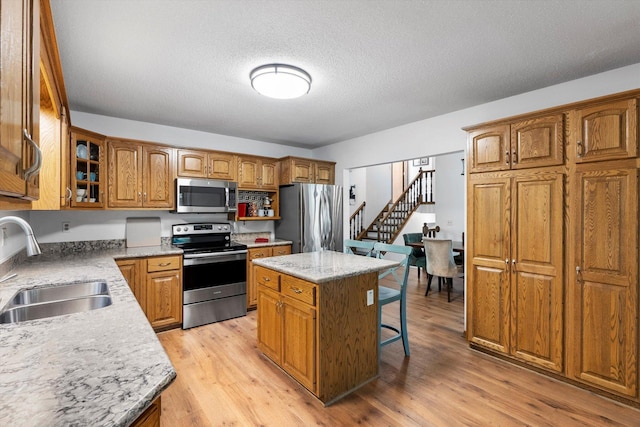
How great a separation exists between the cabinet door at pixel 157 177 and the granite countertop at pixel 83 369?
221 cm

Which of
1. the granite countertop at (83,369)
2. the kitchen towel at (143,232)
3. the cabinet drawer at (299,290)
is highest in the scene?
the kitchen towel at (143,232)

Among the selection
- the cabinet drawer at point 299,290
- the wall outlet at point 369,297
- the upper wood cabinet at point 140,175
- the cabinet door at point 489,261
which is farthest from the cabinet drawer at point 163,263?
the cabinet door at point 489,261

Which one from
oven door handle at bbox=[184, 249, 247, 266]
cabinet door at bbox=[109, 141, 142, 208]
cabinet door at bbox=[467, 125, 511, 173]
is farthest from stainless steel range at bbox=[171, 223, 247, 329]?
cabinet door at bbox=[467, 125, 511, 173]

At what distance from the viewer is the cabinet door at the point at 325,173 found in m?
4.92

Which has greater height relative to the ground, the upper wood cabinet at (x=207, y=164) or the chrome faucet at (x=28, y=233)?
the upper wood cabinet at (x=207, y=164)

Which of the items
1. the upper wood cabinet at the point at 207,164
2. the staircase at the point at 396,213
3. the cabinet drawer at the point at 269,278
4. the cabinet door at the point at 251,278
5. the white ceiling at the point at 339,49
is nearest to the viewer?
the white ceiling at the point at 339,49

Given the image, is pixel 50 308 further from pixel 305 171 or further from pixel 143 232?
pixel 305 171

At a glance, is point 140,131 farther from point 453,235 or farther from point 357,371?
Result: point 453,235

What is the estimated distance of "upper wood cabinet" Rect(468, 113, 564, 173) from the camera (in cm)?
245

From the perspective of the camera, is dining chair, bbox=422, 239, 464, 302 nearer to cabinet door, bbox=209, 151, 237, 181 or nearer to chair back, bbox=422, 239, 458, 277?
chair back, bbox=422, 239, 458, 277

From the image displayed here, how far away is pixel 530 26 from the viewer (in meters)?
1.90

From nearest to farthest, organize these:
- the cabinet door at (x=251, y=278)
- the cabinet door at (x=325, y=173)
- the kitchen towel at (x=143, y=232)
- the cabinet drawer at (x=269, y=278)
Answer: the cabinet drawer at (x=269, y=278) → the kitchen towel at (x=143, y=232) → the cabinet door at (x=251, y=278) → the cabinet door at (x=325, y=173)

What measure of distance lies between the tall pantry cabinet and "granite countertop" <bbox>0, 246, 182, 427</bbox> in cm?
278

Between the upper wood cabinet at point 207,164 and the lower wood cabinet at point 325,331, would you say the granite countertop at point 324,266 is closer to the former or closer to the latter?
Result: the lower wood cabinet at point 325,331
